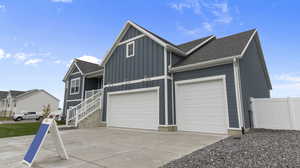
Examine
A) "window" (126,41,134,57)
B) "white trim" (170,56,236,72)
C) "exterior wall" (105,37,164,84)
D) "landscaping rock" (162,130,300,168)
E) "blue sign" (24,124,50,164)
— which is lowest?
"landscaping rock" (162,130,300,168)

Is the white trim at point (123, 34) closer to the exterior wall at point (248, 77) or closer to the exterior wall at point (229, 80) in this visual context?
the exterior wall at point (229, 80)

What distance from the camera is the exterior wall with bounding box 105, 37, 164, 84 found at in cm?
946

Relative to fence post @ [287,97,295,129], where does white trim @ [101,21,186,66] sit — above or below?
above

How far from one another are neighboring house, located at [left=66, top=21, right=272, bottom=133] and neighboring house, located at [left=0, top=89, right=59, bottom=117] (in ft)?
105

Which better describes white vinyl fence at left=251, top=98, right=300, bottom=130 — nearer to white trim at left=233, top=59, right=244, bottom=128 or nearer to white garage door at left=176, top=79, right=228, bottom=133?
white trim at left=233, top=59, right=244, bottom=128

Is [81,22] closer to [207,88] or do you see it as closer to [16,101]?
[207,88]

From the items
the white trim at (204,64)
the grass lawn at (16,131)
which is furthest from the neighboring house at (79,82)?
the white trim at (204,64)

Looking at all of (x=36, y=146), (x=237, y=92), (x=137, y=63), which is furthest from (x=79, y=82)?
(x=237, y=92)

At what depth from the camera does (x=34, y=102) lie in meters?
36.2

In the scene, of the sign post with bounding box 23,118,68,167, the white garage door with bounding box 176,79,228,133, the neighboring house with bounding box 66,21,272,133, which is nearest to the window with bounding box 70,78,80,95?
the neighboring house with bounding box 66,21,272,133

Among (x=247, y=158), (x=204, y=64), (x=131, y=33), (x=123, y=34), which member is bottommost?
(x=247, y=158)

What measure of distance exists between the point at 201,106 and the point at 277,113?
351cm

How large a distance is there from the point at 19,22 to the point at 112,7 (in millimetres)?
6929

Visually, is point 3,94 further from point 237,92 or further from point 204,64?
point 237,92
